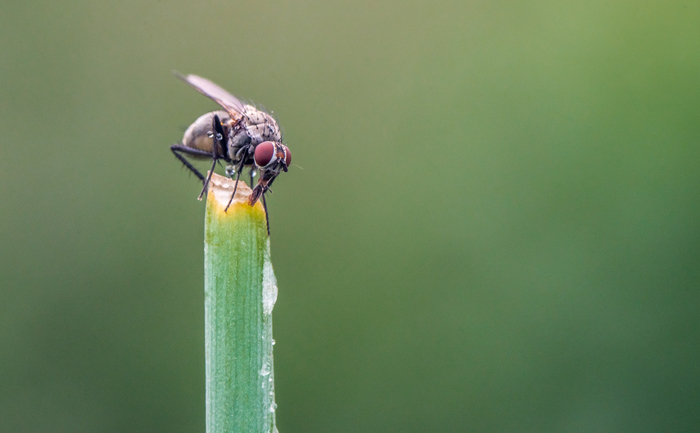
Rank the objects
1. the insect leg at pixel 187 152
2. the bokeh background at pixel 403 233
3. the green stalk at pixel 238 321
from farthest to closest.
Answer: the bokeh background at pixel 403 233 → the insect leg at pixel 187 152 → the green stalk at pixel 238 321

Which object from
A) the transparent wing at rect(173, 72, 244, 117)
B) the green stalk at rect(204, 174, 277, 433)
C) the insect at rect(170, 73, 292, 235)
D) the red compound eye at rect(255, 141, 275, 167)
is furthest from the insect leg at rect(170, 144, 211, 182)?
the green stalk at rect(204, 174, 277, 433)

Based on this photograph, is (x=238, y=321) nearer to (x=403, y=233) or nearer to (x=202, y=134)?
(x=202, y=134)

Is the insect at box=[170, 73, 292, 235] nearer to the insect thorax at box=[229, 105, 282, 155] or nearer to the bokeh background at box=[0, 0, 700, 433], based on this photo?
the insect thorax at box=[229, 105, 282, 155]

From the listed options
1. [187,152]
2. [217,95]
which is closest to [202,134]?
[187,152]

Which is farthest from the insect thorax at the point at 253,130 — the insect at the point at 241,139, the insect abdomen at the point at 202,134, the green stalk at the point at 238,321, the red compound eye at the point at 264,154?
the green stalk at the point at 238,321

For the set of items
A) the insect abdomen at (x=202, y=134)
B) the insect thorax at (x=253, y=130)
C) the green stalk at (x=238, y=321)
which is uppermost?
the insect abdomen at (x=202, y=134)

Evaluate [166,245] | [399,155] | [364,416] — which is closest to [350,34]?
[399,155]

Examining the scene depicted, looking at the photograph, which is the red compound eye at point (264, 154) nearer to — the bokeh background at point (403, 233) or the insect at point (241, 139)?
the insect at point (241, 139)
